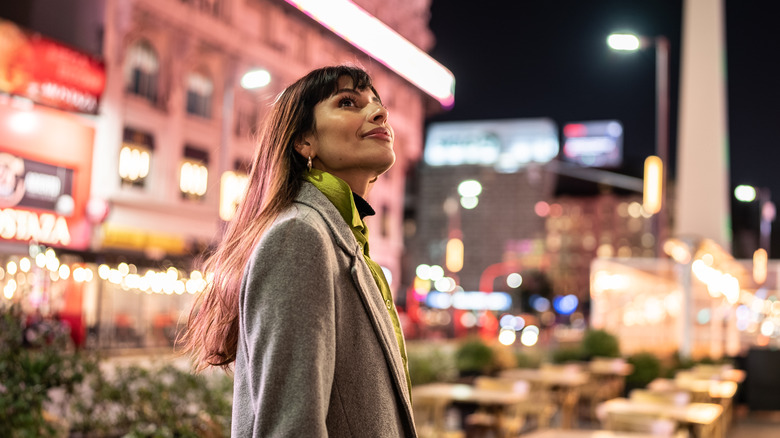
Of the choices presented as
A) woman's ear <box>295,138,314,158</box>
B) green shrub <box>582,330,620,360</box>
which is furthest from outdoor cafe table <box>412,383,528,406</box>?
woman's ear <box>295,138,314,158</box>

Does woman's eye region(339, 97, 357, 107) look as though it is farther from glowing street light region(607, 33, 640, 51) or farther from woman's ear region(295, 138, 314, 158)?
glowing street light region(607, 33, 640, 51)

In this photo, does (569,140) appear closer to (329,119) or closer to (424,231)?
(424,231)

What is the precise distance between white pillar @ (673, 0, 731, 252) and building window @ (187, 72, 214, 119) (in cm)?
1558

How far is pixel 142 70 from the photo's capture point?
25.6 metres

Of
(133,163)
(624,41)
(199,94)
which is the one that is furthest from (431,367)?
(199,94)

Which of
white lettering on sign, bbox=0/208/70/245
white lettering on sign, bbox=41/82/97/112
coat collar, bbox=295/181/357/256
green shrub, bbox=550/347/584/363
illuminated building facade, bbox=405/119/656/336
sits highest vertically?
illuminated building facade, bbox=405/119/656/336

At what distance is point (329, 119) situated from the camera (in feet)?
6.52

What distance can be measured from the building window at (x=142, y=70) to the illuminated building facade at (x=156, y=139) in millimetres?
36

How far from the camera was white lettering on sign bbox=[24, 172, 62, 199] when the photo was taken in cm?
1918

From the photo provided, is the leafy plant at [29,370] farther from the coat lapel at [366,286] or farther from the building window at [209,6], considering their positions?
the building window at [209,6]

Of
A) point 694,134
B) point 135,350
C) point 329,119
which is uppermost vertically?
point 694,134

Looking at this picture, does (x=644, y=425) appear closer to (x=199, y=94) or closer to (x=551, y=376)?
(x=551, y=376)

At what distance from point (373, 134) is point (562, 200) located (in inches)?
5532

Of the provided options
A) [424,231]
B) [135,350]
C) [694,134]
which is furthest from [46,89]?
[424,231]
